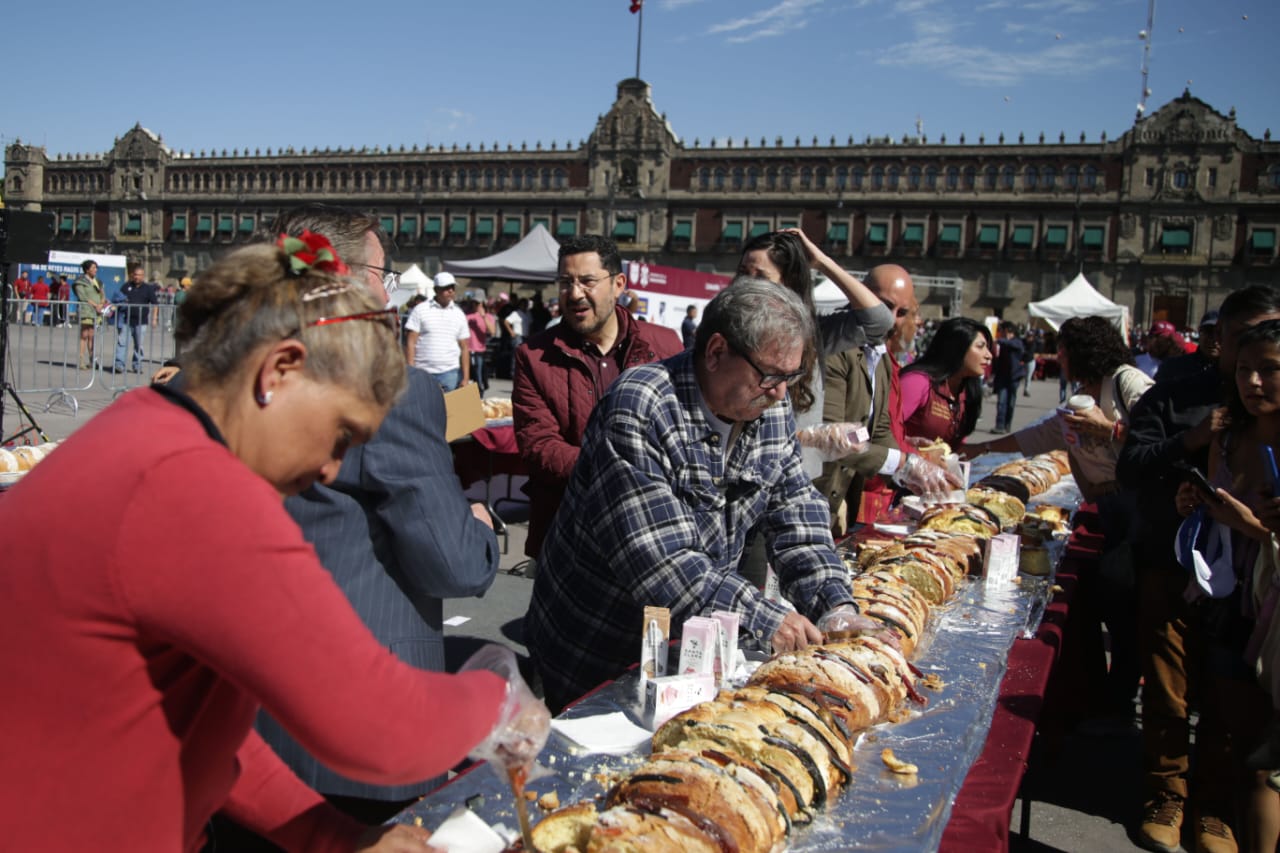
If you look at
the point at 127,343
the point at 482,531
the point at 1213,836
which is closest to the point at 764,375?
the point at 482,531

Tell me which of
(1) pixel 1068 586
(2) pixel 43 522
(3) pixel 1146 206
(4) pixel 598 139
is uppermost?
(4) pixel 598 139

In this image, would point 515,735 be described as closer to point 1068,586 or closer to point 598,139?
point 1068,586

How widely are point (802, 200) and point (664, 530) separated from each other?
211ft

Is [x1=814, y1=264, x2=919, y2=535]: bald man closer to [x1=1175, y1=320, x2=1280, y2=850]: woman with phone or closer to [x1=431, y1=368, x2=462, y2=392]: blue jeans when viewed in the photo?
[x1=1175, y1=320, x2=1280, y2=850]: woman with phone

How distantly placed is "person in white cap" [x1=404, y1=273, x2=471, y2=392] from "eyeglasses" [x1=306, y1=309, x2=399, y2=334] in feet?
36.9

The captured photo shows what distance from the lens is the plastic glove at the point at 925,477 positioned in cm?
483

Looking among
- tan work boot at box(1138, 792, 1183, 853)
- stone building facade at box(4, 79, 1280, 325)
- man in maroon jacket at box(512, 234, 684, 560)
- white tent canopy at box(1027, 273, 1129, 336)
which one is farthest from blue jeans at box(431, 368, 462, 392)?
stone building facade at box(4, 79, 1280, 325)

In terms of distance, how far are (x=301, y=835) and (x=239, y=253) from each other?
878mm

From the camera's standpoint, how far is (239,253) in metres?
1.24

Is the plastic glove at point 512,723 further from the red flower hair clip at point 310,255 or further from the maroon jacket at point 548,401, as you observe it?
the maroon jacket at point 548,401

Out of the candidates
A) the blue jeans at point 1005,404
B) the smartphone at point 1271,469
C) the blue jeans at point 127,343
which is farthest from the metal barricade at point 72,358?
the blue jeans at point 1005,404

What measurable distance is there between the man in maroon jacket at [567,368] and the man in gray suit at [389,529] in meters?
2.05

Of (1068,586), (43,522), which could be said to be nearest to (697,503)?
(43,522)

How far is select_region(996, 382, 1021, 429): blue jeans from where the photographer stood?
17.9 meters
